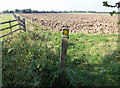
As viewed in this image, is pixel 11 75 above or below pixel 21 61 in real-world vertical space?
below

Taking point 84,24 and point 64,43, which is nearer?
point 64,43

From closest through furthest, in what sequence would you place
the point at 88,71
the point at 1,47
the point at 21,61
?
the point at 21,61 → the point at 88,71 → the point at 1,47

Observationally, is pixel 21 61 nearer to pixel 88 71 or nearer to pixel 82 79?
pixel 82 79

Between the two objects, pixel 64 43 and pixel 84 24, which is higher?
pixel 64 43

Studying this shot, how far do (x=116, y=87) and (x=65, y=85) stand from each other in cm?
140

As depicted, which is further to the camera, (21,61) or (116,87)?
(21,61)

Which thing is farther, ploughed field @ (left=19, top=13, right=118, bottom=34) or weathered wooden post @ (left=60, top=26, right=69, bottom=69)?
ploughed field @ (left=19, top=13, right=118, bottom=34)

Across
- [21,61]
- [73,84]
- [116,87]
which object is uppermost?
[21,61]

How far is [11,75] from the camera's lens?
3.50 m

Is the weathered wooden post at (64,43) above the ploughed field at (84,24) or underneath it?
above

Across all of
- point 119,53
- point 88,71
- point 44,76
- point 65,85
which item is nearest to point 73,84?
point 65,85

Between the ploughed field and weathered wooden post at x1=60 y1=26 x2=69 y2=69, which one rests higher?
weathered wooden post at x1=60 y1=26 x2=69 y2=69

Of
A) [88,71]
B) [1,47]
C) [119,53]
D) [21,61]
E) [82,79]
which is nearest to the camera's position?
[82,79]

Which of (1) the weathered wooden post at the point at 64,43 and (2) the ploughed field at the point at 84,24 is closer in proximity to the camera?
(1) the weathered wooden post at the point at 64,43
